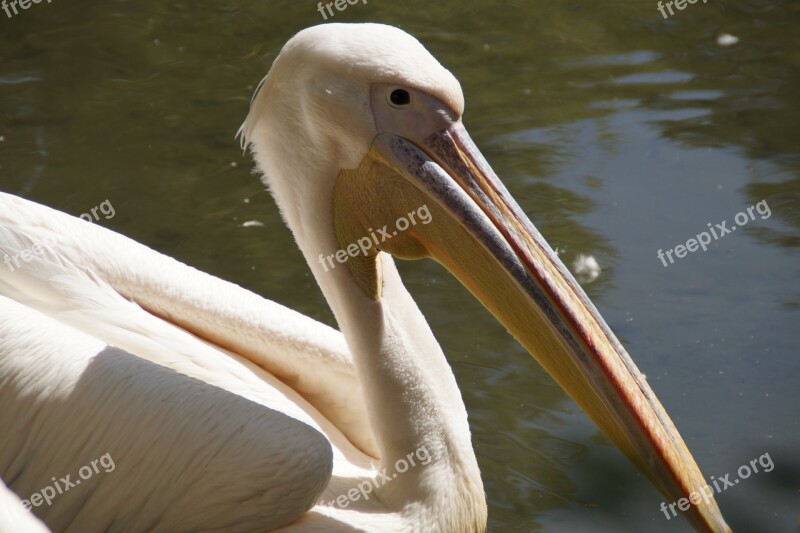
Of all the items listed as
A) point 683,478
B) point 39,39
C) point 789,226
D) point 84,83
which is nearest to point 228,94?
point 84,83

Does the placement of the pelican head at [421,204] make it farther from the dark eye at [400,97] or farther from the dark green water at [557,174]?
the dark green water at [557,174]

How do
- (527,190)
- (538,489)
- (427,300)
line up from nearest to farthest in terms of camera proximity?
(538,489) → (427,300) → (527,190)

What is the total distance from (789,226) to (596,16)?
2465 millimetres

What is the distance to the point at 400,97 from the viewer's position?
2.74 metres

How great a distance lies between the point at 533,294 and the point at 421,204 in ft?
1.21

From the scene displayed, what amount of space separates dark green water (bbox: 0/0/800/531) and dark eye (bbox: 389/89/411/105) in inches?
53.4

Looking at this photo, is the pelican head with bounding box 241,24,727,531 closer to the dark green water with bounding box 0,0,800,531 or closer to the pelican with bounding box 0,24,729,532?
the pelican with bounding box 0,24,729,532

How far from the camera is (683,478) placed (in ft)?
8.64

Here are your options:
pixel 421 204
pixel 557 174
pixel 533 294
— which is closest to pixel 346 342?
pixel 421 204

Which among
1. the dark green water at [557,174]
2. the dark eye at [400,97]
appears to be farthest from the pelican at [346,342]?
the dark green water at [557,174]

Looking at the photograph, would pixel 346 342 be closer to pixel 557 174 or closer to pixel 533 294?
pixel 533 294

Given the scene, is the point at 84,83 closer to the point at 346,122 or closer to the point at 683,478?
the point at 346,122

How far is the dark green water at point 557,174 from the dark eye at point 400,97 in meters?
1.36

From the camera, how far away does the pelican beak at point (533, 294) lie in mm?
2645
